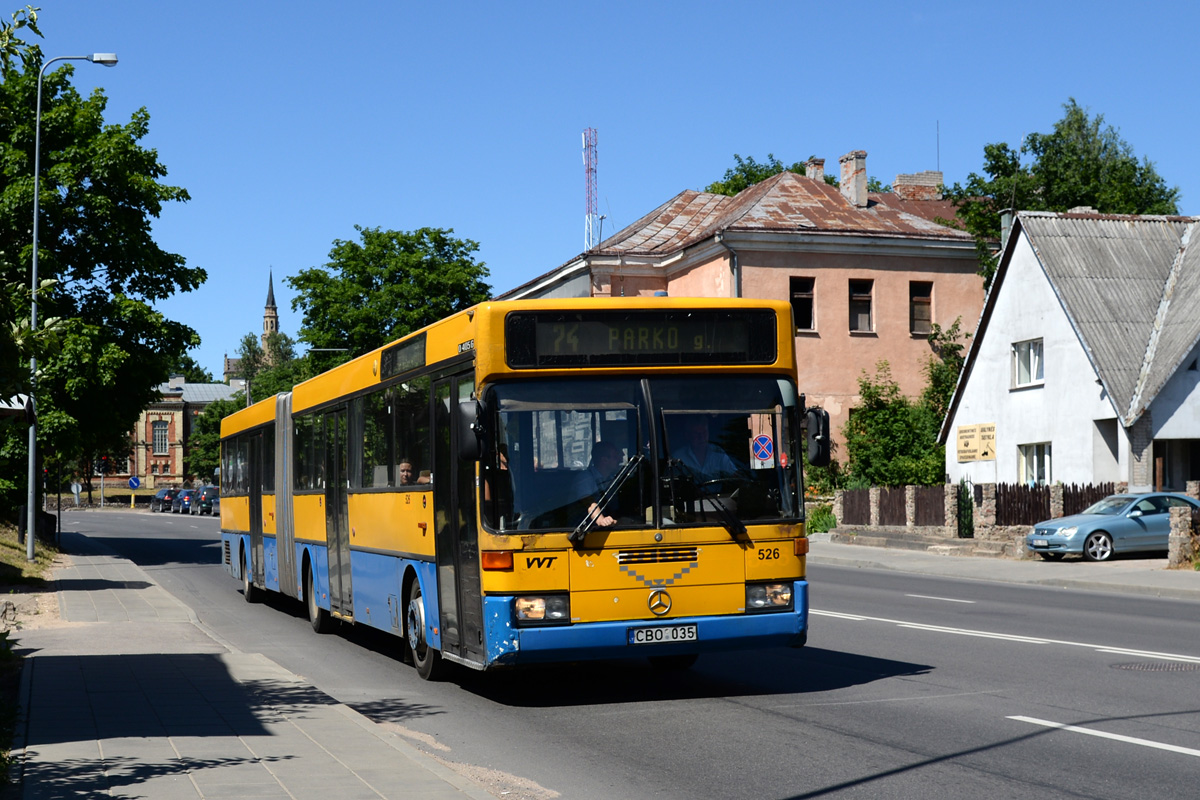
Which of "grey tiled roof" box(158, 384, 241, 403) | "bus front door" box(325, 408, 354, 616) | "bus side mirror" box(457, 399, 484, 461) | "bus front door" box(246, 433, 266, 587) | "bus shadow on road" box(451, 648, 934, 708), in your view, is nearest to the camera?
"bus side mirror" box(457, 399, 484, 461)

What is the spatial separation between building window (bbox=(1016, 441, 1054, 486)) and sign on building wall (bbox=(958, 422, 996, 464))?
150 centimetres

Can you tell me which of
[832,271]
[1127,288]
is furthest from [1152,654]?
[832,271]

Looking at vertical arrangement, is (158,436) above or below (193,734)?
above

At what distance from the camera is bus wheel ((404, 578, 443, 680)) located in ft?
39.0

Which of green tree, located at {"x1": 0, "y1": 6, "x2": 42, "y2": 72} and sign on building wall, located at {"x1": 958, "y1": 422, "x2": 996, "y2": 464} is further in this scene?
sign on building wall, located at {"x1": 958, "y1": 422, "x2": 996, "y2": 464}

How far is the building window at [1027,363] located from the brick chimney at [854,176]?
13.9m

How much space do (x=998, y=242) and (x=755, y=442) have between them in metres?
42.3

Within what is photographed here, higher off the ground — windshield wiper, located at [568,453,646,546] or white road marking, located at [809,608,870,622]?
windshield wiper, located at [568,453,646,546]

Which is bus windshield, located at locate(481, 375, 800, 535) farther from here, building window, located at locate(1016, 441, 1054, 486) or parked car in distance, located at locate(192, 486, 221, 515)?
parked car in distance, located at locate(192, 486, 221, 515)

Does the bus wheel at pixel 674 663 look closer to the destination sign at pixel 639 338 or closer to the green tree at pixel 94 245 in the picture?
the destination sign at pixel 639 338

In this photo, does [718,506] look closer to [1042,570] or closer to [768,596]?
[768,596]

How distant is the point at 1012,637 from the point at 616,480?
6830mm

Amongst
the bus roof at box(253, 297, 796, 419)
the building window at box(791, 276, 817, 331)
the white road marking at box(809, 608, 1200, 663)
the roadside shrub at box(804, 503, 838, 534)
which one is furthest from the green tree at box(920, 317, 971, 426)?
the bus roof at box(253, 297, 796, 419)

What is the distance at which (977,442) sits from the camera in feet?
127
